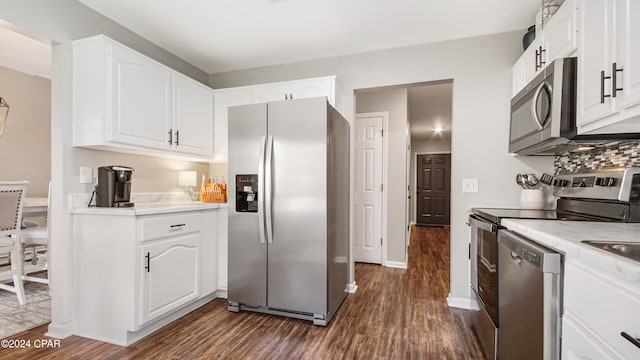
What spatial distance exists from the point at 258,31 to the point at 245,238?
1.81m

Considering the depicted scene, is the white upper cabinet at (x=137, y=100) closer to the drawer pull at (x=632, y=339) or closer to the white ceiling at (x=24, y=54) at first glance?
the white ceiling at (x=24, y=54)

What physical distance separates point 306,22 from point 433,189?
6951 mm

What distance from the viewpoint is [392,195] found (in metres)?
4.03

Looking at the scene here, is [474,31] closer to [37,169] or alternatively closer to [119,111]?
[119,111]

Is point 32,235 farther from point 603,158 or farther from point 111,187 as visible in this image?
point 603,158

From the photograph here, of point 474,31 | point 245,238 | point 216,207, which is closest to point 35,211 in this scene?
point 216,207

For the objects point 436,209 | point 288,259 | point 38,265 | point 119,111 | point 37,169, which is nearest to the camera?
point 119,111

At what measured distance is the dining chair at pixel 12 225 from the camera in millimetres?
2520

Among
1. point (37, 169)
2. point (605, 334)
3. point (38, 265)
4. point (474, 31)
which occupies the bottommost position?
point (38, 265)

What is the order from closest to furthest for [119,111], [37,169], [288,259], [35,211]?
1. [119,111]
2. [288,259]
3. [35,211]
4. [37,169]

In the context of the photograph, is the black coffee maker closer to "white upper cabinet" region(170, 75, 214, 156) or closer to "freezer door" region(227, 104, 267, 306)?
"white upper cabinet" region(170, 75, 214, 156)

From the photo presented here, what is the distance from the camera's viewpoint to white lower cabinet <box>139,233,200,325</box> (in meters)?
2.03

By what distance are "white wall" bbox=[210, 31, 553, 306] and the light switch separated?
266cm

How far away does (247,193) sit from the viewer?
8.10 feet
